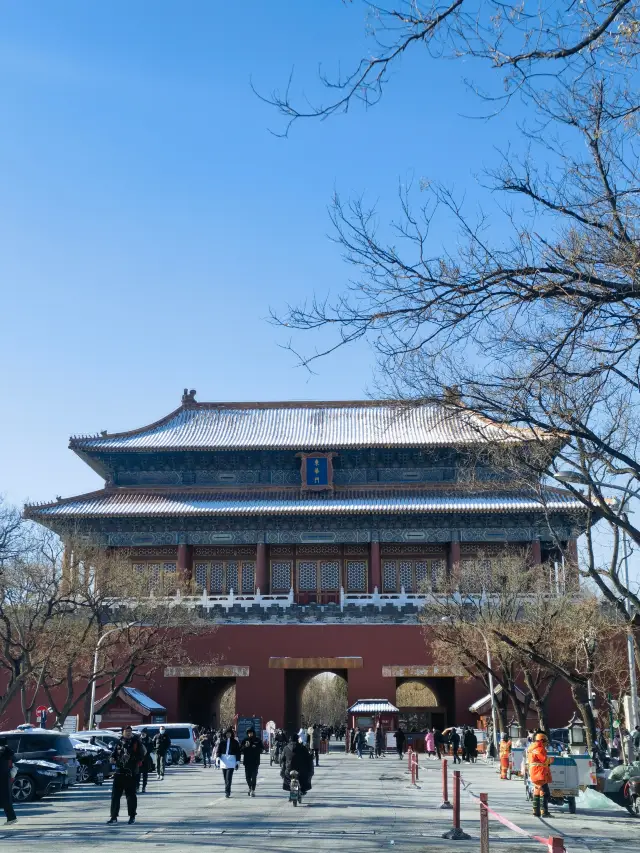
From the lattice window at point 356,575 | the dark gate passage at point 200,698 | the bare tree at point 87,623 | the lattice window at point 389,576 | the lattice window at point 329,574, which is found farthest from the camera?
the lattice window at point 329,574

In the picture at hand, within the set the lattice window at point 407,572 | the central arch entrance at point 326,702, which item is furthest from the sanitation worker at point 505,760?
the central arch entrance at point 326,702

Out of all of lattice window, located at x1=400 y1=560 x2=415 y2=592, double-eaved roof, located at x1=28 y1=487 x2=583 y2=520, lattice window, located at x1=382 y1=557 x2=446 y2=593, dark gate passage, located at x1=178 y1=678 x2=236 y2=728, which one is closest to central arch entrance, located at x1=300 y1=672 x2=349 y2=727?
dark gate passage, located at x1=178 y1=678 x2=236 y2=728

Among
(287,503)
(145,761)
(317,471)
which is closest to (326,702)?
(317,471)

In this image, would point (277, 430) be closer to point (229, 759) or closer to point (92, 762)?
point (92, 762)

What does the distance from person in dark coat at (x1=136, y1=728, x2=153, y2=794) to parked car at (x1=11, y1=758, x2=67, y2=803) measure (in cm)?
176

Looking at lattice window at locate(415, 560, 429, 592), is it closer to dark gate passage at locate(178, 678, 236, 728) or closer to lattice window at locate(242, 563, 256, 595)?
lattice window at locate(242, 563, 256, 595)

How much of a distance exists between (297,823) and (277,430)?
3218 cm

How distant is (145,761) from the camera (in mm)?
19938

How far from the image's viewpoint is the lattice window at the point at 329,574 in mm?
43125

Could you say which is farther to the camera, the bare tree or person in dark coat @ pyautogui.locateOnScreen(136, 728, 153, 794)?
the bare tree

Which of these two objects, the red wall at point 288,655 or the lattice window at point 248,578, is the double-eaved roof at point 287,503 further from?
the red wall at point 288,655

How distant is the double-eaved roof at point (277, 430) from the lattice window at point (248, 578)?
5108mm

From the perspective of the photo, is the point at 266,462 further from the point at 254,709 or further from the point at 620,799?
the point at 620,799

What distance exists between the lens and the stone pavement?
39.6 feet
